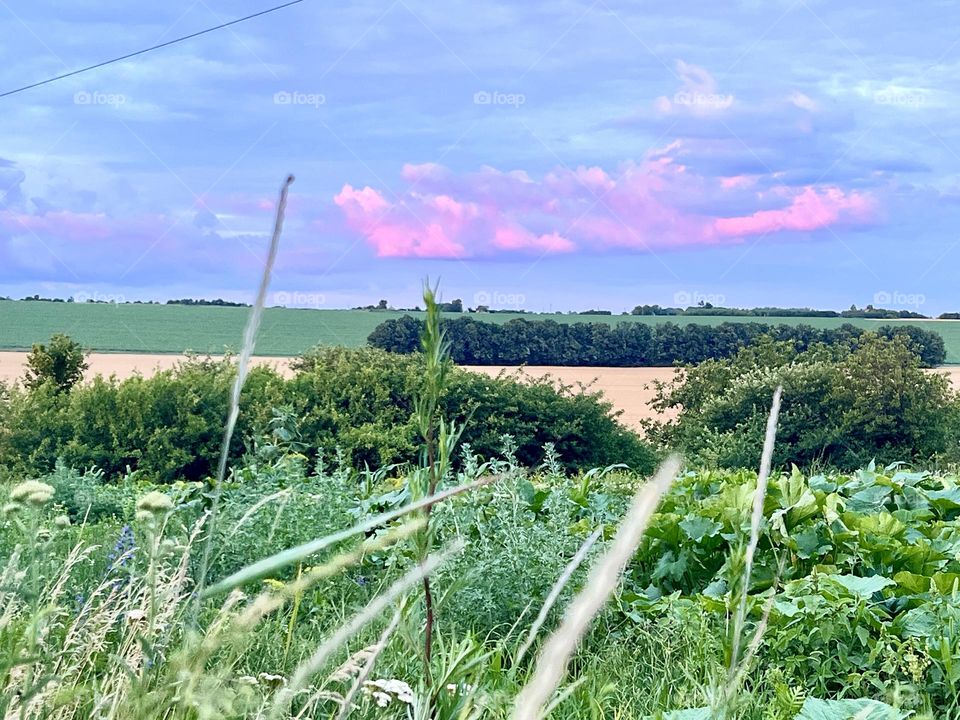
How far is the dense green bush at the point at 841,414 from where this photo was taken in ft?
38.9

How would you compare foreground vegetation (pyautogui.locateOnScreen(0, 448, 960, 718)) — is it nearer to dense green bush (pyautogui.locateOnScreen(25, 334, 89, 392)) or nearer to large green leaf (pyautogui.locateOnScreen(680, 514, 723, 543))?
large green leaf (pyautogui.locateOnScreen(680, 514, 723, 543))

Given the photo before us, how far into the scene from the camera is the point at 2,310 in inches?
2630

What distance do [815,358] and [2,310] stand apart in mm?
66566

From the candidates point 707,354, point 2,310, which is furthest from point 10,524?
point 2,310

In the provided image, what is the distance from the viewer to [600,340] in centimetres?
1961

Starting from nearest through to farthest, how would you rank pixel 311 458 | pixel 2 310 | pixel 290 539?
pixel 290 539 → pixel 311 458 → pixel 2 310

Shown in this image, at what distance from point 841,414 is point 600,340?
310 inches

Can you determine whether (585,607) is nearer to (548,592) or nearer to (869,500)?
(548,592)

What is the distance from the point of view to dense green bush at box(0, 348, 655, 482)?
10016mm

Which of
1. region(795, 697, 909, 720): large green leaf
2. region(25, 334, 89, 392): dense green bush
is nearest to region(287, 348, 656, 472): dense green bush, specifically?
region(25, 334, 89, 392): dense green bush

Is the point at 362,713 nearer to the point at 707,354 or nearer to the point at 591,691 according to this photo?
the point at 591,691

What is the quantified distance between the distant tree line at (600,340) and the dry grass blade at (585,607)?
1535 cm

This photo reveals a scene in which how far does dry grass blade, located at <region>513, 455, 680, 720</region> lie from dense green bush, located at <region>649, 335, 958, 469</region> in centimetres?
1114

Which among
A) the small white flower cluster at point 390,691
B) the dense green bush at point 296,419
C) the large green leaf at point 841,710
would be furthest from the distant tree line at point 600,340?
the small white flower cluster at point 390,691
